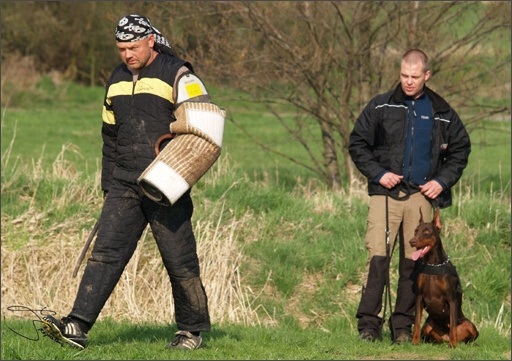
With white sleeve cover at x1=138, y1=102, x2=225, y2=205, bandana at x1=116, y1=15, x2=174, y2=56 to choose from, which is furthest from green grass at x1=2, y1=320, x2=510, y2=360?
bandana at x1=116, y1=15, x2=174, y2=56

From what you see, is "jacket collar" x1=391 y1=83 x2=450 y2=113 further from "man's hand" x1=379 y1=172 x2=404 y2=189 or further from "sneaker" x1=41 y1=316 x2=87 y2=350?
"sneaker" x1=41 y1=316 x2=87 y2=350

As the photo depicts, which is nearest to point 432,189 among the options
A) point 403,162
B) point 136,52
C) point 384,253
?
point 403,162

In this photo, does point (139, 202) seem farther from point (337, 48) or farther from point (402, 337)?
point (337, 48)

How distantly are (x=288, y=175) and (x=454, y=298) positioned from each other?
10.7 m

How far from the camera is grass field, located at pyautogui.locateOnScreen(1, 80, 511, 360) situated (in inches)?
311

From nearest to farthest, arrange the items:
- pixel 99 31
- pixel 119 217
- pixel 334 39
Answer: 1. pixel 119 217
2. pixel 334 39
3. pixel 99 31

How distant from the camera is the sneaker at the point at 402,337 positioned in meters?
7.58

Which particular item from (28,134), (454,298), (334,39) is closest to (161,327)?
(454,298)

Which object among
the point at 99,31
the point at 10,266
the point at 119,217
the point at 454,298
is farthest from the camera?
the point at 99,31

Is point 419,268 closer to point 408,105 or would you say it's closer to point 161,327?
point 408,105

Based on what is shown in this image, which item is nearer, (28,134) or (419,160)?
(419,160)

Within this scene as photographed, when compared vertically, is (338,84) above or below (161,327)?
above

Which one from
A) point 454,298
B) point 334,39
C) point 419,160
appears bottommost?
point 454,298

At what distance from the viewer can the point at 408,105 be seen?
752cm
